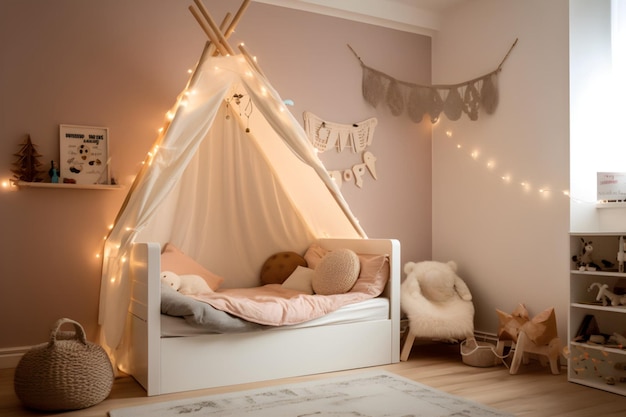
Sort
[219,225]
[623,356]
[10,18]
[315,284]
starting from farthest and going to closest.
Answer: [219,225] < [315,284] < [10,18] < [623,356]

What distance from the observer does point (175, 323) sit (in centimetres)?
303

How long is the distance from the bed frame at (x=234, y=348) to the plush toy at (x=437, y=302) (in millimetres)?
227

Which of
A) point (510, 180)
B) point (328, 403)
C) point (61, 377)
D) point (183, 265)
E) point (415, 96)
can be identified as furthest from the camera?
point (415, 96)

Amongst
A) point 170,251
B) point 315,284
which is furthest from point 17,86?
point 315,284

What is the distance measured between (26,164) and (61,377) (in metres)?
1.45

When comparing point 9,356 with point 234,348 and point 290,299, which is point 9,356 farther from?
point 290,299

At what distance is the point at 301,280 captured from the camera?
3.95 meters

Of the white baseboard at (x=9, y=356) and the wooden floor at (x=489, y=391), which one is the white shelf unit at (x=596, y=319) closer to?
the wooden floor at (x=489, y=391)

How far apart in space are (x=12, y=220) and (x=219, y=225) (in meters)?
1.31

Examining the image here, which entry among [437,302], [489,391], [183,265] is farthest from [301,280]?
[489,391]

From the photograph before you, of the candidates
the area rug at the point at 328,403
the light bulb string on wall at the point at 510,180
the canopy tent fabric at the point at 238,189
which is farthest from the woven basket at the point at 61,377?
the light bulb string on wall at the point at 510,180

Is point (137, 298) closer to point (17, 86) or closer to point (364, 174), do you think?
point (17, 86)

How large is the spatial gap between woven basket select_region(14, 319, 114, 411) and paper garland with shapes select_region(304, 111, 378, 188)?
2254mm

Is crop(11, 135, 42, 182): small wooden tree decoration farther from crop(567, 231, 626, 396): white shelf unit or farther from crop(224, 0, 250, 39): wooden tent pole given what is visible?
crop(567, 231, 626, 396): white shelf unit
